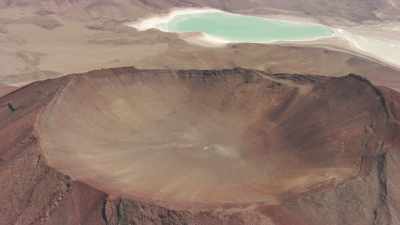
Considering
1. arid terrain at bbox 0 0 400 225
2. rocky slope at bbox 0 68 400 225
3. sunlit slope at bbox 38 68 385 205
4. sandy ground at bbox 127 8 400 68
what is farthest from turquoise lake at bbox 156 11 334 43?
rocky slope at bbox 0 68 400 225

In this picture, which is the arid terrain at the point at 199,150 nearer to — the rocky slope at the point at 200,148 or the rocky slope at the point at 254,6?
the rocky slope at the point at 200,148

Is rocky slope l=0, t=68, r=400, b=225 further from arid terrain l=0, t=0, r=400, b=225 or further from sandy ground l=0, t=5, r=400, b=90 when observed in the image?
sandy ground l=0, t=5, r=400, b=90

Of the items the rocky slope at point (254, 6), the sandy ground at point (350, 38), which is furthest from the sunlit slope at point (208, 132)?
the rocky slope at point (254, 6)

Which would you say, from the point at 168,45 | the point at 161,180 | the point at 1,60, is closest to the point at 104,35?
the point at 168,45

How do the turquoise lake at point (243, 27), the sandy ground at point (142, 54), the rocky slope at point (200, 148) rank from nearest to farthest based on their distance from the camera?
1. the rocky slope at point (200, 148)
2. the sandy ground at point (142, 54)
3. the turquoise lake at point (243, 27)

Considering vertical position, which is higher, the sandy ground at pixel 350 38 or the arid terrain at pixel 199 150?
the arid terrain at pixel 199 150

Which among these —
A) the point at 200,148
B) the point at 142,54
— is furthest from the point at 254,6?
the point at 200,148
